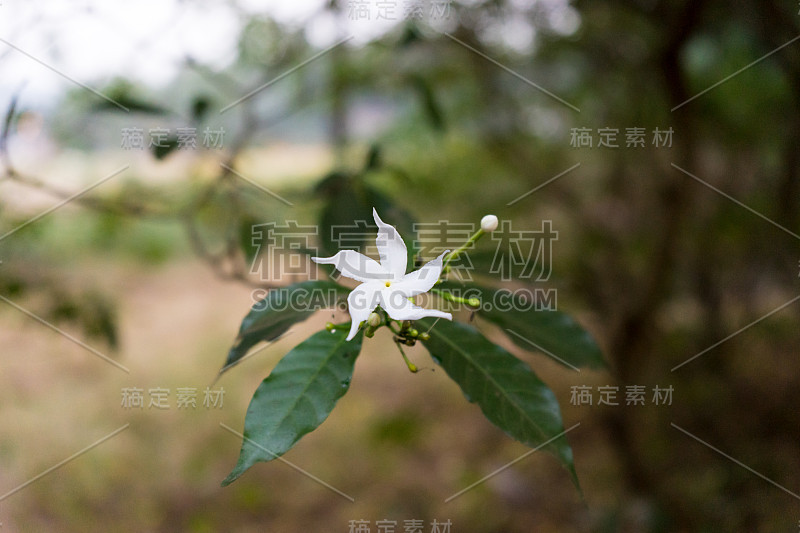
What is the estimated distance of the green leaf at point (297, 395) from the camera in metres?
0.68

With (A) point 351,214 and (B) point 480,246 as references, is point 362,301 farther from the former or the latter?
(B) point 480,246

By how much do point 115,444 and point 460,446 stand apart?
165 cm

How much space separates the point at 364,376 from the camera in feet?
10.3

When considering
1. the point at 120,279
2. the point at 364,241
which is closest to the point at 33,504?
the point at 120,279

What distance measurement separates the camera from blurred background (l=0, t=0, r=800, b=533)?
6.00ft

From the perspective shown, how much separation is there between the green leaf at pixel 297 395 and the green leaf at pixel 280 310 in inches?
1.8

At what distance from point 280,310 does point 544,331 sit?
510 mm

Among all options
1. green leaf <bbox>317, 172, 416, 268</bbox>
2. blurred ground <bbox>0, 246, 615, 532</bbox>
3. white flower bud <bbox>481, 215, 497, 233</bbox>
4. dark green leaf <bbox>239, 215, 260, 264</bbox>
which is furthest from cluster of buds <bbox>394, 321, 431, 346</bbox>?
blurred ground <bbox>0, 246, 615, 532</bbox>

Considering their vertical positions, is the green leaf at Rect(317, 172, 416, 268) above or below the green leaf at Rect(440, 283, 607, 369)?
above

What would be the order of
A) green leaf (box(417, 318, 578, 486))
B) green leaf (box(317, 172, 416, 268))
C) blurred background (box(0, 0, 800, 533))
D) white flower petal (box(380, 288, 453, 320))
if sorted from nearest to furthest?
white flower petal (box(380, 288, 453, 320)) → green leaf (box(417, 318, 578, 486)) → green leaf (box(317, 172, 416, 268)) → blurred background (box(0, 0, 800, 533))

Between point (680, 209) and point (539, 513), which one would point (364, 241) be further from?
point (539, 513)

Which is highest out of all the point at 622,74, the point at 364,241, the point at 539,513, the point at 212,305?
the point at 622,74

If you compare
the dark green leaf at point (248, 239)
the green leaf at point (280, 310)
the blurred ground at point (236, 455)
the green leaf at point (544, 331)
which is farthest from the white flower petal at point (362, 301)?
the blurred ground at point (236, 455)

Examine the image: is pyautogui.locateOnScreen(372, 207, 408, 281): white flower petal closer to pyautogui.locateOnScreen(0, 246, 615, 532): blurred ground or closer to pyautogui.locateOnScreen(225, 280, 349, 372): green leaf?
pyautogui.locateOnScreen(225, 280, 349, 372): green leaf
